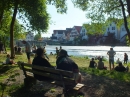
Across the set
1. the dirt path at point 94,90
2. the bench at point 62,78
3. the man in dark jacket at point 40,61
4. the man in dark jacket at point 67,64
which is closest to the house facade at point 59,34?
the dirt path at point 94,90

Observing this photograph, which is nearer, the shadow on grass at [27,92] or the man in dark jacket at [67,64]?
the man in dark jacket at [67,64]

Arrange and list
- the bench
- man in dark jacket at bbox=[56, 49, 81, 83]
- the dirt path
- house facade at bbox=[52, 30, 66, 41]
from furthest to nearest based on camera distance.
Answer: house facade at bbox=[52, 30, 66, 41] → the dirt path → man in dark jacket at bbox=[56, 49, 81, 83] → the bench

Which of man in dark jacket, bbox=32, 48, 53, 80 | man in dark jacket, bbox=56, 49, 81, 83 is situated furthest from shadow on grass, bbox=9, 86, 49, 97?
man in dark jacket, bbox=56, 49, 81, 83

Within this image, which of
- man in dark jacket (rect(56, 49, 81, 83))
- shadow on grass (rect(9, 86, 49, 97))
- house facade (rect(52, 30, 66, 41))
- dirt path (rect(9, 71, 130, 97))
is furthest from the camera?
house facade (rect(52, 30, 66, 41))

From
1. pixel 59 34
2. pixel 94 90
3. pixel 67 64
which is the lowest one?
pixel 94 90

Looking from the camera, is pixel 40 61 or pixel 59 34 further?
pixel 59 34

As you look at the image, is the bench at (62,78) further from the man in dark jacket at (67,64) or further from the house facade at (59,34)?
the house facade at (59,34)

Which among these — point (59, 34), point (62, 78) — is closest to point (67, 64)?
point (62, 78)

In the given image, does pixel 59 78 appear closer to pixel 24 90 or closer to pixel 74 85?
pixel 74 85

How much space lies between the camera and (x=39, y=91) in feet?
26.0

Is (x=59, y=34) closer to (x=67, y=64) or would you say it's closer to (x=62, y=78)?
(x=67, y=64)

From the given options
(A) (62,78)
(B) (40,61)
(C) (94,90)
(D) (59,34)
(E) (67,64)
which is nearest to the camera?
(A) (62,78)

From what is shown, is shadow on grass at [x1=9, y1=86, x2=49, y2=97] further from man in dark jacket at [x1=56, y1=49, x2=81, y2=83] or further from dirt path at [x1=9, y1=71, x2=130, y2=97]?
man in dark jacket at [x1=56, y1=49, x2=81, y2=83]

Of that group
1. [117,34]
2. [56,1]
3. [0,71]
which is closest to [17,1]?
[56,1]
